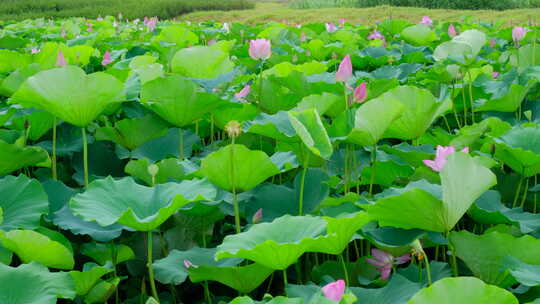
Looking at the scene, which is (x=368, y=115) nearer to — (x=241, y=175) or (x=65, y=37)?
(x=241, y=175)

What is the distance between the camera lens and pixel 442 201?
77 cm

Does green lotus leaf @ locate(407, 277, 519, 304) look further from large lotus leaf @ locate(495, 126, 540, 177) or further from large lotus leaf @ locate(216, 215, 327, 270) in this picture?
large lotus leaf @ locate(495, 126, 540, 177)

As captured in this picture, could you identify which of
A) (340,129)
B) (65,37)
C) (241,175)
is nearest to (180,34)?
(65,37)

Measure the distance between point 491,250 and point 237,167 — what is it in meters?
0.39

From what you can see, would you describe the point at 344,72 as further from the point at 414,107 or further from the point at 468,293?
the point at 468,293

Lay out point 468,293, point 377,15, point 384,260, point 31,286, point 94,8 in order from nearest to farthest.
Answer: point 468,293 < point 31,286 < point 384,260 < point 377,15 < point 94,8

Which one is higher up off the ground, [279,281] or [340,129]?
[340,129]

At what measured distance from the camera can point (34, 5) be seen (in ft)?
39.9

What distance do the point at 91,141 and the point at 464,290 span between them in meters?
0.91

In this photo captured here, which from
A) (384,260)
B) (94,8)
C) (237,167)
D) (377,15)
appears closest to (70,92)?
(237,167)

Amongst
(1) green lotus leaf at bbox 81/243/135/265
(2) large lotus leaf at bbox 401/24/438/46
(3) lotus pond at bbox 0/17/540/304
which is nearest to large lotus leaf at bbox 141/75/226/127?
(3) lotus pond at bbox 0/17/540/304

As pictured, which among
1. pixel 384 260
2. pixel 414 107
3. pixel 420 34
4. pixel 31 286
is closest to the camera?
pixel 31 286

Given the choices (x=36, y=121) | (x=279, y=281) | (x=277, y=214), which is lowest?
(x=279, y=281)

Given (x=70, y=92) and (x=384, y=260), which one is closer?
(x=384, y=260)
